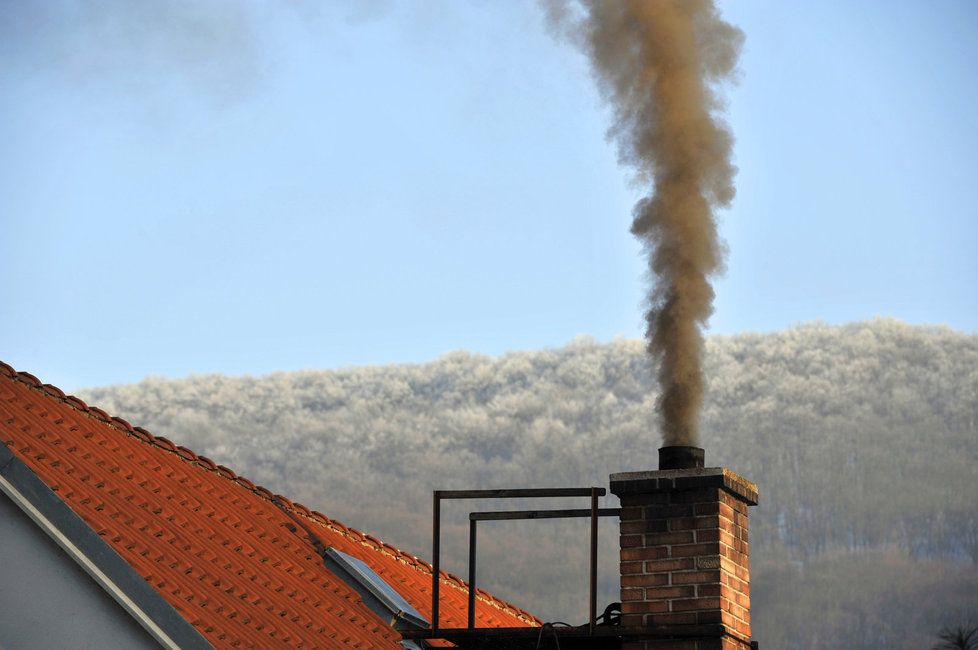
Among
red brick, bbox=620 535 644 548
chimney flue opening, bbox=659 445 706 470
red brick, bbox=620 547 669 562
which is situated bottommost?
red brick, bbox=620 547 669 562

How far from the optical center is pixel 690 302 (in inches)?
417

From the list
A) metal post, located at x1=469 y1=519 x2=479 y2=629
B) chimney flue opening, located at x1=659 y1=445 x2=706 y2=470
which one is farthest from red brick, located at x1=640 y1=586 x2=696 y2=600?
metal post, located at x1=469 y1=519 x2=479 y2=629

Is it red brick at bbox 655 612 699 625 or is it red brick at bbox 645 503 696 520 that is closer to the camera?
red brick at bbox 655 612 699 625

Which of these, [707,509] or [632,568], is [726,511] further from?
[632,568]

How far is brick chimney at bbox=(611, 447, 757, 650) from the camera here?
29.6ft

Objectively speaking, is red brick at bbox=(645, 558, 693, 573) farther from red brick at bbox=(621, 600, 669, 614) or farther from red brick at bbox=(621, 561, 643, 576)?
red brick at bbox=(621, 600, 669, 614)

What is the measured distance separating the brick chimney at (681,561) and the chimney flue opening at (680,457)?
1.22ft

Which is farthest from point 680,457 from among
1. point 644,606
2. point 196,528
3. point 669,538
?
point 196,528

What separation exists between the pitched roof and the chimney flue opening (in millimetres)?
2506

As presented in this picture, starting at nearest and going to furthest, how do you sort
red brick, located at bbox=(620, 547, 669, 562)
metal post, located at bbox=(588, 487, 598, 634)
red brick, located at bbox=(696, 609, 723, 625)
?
red brick, located at bbox=(696, 609, 723, 625)
red brick, located at bbox=(620, 547, 669, 562)
metal post, located at bbox=(588, 487, 598, 634)

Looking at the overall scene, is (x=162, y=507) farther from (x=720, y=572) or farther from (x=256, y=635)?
(x=720, y=572)

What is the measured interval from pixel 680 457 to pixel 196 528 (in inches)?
135

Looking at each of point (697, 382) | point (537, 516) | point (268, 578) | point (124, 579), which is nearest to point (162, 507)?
point (268, 578)

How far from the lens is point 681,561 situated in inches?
360
